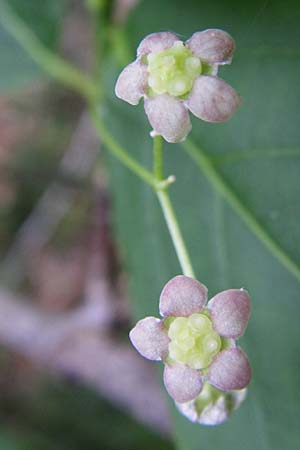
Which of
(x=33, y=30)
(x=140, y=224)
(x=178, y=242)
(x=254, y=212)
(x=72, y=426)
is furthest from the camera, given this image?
(x=72, y=426)

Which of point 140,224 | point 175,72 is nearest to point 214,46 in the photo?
point 175,72

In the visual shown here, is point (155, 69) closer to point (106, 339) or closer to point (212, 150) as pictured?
point (212, 150)

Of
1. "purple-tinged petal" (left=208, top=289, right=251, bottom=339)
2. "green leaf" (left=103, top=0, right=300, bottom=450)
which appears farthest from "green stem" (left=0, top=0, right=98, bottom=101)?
"purple-tinged petal" (left=208, top=289, right=251, bottom=339)

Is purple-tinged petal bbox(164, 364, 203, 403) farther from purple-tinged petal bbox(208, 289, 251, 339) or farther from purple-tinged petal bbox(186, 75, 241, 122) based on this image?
purple-tinged petal bbox(186, 75, 241, 122)

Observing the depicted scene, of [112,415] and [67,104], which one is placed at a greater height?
[67,104]

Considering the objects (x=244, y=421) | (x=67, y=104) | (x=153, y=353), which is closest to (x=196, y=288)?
(x=153, y=353)

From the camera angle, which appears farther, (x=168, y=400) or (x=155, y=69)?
(x=168, y=400)

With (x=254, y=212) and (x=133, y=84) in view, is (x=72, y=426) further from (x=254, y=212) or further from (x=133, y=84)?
(x=133, y=84)
